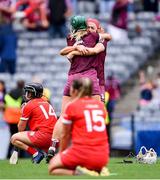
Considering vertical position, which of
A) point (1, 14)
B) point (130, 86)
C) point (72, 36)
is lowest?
point (130, 86)

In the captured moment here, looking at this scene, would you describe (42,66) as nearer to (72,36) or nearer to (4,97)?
(4,97)

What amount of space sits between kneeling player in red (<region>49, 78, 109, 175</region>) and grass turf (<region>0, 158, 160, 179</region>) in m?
0.22

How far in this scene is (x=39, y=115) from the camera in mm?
17359

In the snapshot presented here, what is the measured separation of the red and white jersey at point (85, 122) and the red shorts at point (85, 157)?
8 cm

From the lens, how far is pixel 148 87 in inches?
1028

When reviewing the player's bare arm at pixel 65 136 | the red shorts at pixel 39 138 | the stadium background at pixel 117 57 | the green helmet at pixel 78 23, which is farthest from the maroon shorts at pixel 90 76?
the stadium background at pixel 117 57

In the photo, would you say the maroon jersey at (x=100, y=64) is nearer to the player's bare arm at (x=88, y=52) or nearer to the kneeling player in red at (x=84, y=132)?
the player's bare arm at (x=88, y=52)

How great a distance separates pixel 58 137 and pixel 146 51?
1315 cm

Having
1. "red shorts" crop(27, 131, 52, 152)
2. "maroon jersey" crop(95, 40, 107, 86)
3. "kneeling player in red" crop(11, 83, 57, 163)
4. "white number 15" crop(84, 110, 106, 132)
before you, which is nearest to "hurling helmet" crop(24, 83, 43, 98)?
"kneeling player in red" crop(11, 83, 57, 163)

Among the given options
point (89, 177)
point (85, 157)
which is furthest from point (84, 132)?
point (89, 177)

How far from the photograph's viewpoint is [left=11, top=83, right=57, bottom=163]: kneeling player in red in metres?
17.3

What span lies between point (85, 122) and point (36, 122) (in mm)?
3668

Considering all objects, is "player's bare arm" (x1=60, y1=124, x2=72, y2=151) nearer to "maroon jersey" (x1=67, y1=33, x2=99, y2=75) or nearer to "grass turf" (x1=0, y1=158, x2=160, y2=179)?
"grass turf" (x1=0, y1=158, x2=160, y2=179)

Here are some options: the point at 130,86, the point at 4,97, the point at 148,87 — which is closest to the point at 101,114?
the point at 4,97
